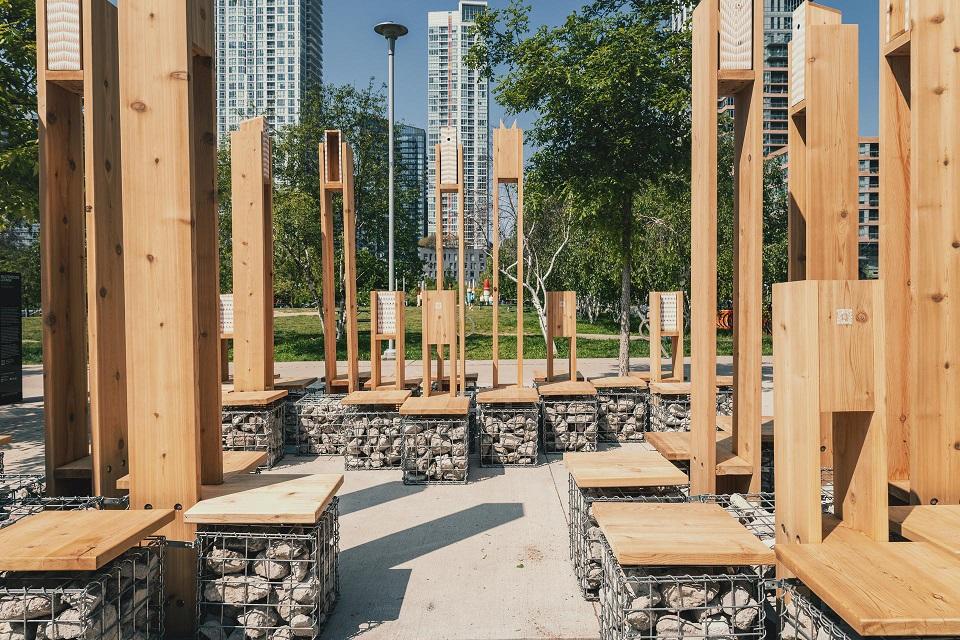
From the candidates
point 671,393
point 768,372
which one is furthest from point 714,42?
point 768,372

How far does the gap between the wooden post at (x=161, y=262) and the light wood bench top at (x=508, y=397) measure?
10.6 ft

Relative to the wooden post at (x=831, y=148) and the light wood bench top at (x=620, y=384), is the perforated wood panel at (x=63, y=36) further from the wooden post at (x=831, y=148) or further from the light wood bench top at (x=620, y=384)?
the light wood bench top at (x=620, y=384)

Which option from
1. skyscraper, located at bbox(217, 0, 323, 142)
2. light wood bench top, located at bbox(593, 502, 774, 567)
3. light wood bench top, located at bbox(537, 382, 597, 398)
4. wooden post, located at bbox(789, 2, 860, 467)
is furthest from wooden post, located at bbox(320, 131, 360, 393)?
skyscraper, located at bbox(217, 0, 323, 142)

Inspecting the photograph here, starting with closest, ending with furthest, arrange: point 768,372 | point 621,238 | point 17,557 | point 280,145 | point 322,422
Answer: point 17,557
point 322,422
point 621,238
point 768,372
point 280,145

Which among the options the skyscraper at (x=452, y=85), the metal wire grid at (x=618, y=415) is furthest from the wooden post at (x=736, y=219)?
the skyscraper at (x=452, y=85)

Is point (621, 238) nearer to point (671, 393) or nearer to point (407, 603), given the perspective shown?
point (671, 393)

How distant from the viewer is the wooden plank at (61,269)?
325cm

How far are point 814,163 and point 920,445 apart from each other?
146cm

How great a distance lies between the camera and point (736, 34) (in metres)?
3.04

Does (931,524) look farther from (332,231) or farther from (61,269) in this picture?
(332,231)

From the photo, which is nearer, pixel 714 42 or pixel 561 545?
pixel 714 42

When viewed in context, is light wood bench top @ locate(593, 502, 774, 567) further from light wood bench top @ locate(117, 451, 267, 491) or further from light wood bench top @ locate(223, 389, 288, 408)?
light wood bench top @ locate(223, 389, 288, 408)

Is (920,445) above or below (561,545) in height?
above

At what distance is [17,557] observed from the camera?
194cm
